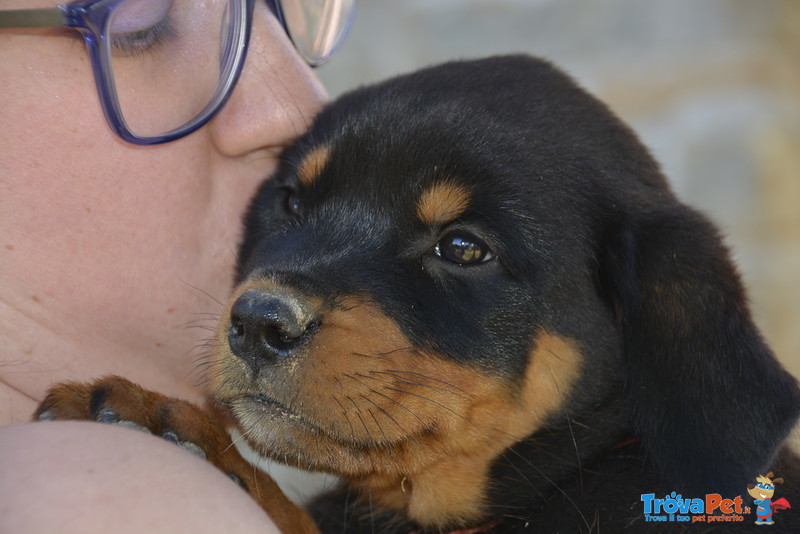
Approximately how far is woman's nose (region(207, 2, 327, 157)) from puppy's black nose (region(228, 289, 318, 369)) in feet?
1.98

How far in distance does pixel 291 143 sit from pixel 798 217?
4.45 meters

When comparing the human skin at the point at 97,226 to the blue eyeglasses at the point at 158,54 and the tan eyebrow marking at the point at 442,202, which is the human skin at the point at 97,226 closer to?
the blue eyeglasses at the point at 158,54

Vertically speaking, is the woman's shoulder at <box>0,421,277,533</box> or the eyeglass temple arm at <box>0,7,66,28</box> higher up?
the eyeglass temple arm at <box>0,7,66,28</box>

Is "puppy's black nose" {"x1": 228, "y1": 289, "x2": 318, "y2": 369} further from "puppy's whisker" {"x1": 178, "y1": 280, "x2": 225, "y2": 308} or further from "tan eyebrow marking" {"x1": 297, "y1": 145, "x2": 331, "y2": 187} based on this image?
"tan eyebrow marking" {"x1": 297, "y1": 145, "x2": 331, "y2": 187}

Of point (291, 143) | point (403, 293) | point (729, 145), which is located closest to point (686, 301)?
point (403, 293)

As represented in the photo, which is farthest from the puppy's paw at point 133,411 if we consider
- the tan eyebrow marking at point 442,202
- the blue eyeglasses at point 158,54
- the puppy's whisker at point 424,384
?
the tan eyebrow marking at point 442,202

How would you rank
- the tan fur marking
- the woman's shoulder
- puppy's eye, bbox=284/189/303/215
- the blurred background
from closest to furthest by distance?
1. the woman's shoulder
2. the tan fur marking
3. puppy's eye, bbox=284/189/303/215
4. the blurred background

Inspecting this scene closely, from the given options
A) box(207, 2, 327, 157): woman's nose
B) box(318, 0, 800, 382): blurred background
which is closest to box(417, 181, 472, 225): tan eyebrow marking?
box(207, 2, 327, 157): woman's nose

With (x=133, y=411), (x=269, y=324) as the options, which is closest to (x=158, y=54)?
(x=269, y=324)

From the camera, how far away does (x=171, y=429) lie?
179 cm

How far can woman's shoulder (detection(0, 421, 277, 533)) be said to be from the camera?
1.23 m

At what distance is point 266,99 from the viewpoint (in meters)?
2.37

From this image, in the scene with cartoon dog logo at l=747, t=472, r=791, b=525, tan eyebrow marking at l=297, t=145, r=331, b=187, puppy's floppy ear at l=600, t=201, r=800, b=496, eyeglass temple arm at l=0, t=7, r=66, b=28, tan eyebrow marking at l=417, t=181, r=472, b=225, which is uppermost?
eyeglass temple arm at l=0, t=7, r=66, b=28

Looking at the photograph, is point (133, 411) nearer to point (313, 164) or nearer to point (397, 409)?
point (397, 409)
